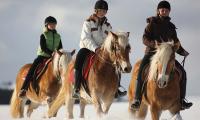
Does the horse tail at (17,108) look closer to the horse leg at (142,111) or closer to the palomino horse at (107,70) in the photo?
the palomino horse at (107,70)

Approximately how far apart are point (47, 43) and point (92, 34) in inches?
156

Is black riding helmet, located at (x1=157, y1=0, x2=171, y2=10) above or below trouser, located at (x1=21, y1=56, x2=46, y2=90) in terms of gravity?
above

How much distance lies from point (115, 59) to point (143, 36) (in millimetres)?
1036

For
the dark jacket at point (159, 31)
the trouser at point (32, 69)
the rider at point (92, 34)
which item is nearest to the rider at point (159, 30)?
the dark jacket at point (159, 31)

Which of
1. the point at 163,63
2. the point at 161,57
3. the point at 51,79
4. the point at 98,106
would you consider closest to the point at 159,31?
the point at 161,57

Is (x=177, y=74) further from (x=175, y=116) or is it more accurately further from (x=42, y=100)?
(x=42, y=100)

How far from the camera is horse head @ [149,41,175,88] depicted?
11984 mm

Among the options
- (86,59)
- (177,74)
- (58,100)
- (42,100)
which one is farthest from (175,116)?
(42,100)

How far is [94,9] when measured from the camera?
14.1 m

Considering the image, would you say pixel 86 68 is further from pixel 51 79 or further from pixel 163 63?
pixel 51 79

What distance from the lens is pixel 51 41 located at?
17578 millimetres

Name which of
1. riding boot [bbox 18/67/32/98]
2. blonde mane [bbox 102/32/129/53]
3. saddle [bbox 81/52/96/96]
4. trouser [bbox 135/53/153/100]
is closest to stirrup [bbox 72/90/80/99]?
saddle [bbox 81/52/96/96]

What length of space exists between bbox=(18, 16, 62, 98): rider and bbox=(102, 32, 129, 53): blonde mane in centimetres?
463

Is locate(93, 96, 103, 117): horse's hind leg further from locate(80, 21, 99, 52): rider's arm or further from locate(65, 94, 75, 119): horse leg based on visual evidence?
locate(65, 94, 75, 119): horse leg
